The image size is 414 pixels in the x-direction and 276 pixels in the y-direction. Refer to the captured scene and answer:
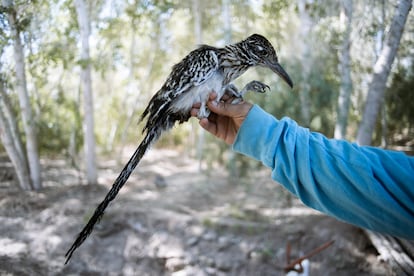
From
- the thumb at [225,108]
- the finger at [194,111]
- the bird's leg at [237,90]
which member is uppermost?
the bird's leg at [237,90]

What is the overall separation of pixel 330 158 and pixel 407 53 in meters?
2.56

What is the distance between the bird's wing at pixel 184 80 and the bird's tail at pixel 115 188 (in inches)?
4.7

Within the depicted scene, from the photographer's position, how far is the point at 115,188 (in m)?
1.38

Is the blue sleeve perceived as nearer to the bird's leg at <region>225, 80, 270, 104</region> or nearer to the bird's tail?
the bird's leg at <region>225, 80, 270, 104</region>

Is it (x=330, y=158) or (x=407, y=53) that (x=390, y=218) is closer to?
(x=330, y=158)

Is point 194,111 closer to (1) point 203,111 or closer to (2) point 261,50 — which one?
(1) point 203,111

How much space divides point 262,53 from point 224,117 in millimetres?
441

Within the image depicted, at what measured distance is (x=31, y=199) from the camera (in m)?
1.47

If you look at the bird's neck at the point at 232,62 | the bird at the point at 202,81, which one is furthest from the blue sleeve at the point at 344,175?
the bird's neck at the point at 232,62

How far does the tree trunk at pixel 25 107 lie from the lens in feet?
4.36

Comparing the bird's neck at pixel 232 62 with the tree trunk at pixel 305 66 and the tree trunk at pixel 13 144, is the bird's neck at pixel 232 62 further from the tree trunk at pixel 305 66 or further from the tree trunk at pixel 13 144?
the tree trunk at pixel 305 66

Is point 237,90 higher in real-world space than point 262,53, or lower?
lower

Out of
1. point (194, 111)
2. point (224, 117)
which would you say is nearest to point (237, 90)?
point (224, 117)

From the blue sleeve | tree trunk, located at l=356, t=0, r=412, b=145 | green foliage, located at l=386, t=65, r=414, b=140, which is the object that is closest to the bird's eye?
the blue sleeve
